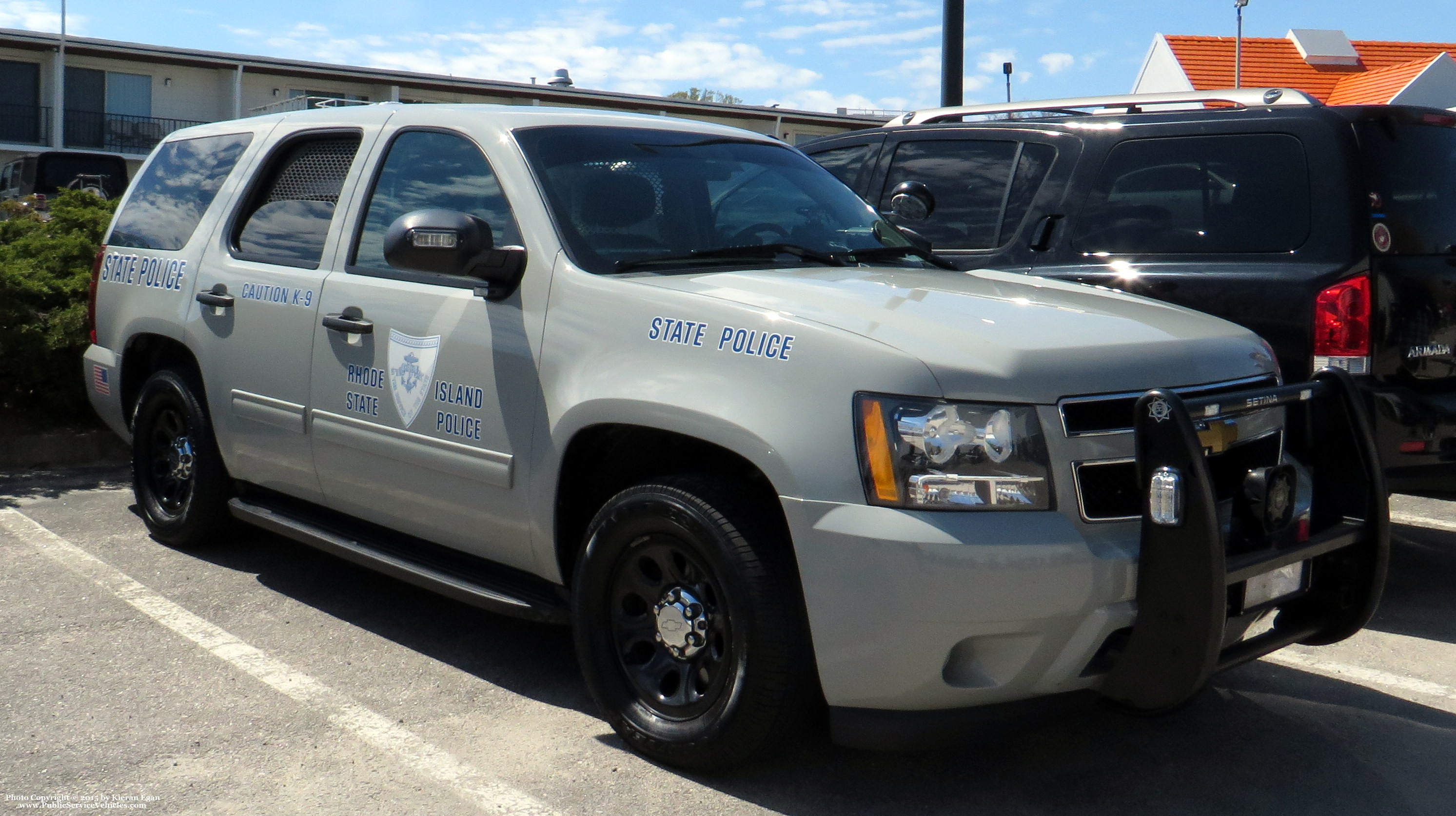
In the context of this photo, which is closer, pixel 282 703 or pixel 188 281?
pixel 282 703

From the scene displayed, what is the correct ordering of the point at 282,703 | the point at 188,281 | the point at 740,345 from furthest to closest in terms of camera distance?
the point at 188,281, the point at 282,703, the point at 740,345

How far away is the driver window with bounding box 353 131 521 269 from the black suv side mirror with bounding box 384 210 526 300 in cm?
17

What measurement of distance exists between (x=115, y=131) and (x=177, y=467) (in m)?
33.0

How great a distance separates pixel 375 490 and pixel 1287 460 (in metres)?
2.79

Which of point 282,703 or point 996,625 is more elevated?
point 996,625

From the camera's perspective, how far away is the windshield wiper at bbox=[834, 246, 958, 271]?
4.30 m

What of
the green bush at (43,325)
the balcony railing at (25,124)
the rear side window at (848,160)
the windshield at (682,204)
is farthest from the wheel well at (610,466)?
the balcony railing at (25,124)

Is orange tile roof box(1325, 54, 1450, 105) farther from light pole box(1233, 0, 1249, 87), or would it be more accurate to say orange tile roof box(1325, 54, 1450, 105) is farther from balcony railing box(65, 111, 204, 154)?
balcony railing box(65, 111, 204, 154)

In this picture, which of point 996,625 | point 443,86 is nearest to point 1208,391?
point 996,625

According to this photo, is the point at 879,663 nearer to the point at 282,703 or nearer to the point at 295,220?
the point at 282,703

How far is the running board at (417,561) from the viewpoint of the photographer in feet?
12.4

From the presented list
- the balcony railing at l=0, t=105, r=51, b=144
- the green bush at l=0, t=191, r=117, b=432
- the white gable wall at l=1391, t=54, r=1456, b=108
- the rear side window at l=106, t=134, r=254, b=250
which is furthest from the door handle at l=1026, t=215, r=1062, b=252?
the balcony railing at l=0, t=105, r=51, b=144

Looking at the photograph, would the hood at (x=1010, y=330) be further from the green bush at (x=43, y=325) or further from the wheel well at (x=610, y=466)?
the green bush at (x=43, y=325)

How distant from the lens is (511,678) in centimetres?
415
